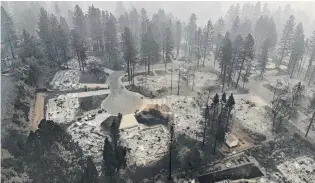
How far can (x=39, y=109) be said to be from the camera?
50750mm

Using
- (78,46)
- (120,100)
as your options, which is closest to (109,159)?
(120,100)

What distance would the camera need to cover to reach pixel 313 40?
73312 mm

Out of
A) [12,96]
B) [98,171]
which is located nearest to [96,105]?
→ [12,96]

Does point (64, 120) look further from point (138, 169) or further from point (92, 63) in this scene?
point (92, 63)

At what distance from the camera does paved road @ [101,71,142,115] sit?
2051 inches

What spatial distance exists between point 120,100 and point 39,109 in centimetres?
1536

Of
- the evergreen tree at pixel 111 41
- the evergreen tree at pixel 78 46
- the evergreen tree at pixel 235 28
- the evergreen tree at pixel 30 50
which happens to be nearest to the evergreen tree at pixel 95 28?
the evergreen tree at pixel 111 41

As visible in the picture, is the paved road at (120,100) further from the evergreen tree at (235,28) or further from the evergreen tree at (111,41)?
the evergreen tree at (235,28)

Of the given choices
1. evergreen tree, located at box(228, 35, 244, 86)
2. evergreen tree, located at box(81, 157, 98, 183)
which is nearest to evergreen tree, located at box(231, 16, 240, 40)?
evergreen tree, located at box(228, 35, 244, 86)

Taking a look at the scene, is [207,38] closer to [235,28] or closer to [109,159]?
[235,28]

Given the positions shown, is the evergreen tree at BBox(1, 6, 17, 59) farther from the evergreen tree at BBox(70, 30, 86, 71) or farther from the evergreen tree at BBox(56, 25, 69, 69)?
the evergreen tree at BBox(70, 30, 86, 71)

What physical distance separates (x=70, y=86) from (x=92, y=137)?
20492 millimetres

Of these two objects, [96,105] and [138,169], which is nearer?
[138,169]

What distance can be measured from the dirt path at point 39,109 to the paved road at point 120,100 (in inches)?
441
